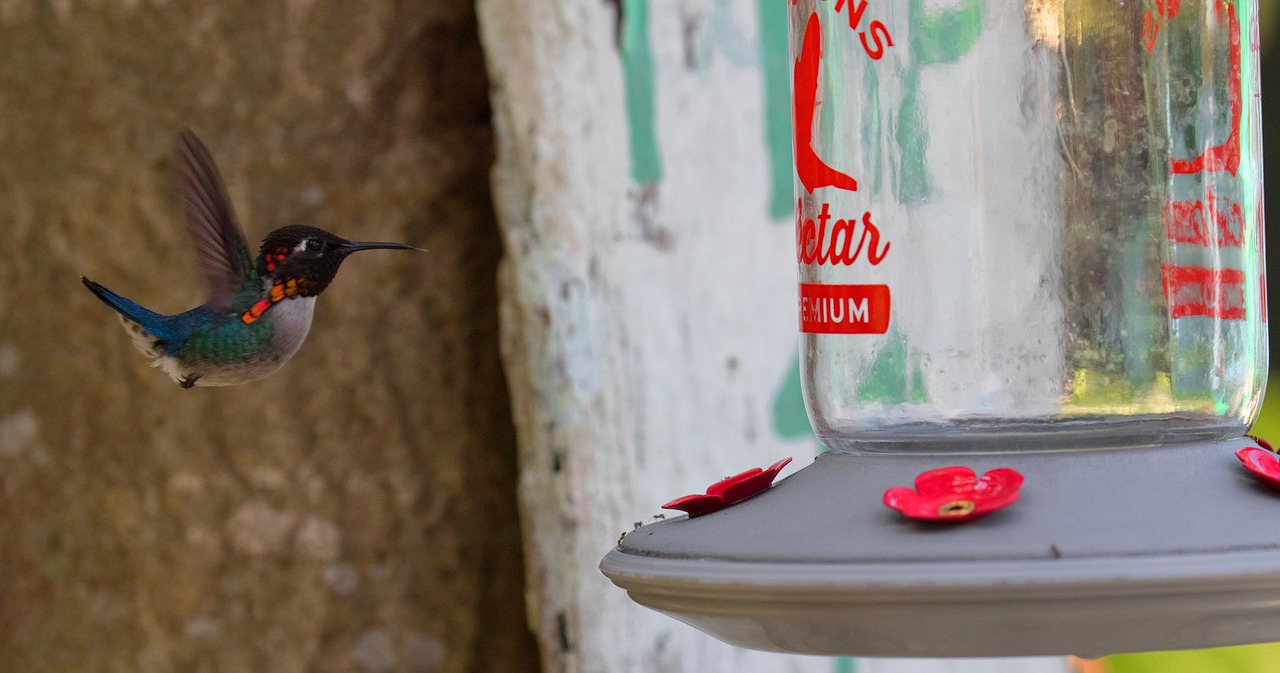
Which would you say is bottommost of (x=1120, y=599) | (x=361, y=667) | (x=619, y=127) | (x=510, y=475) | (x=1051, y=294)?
(x=361, y=667)

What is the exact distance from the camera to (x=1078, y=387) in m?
1.03

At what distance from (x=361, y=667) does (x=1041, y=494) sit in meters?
1.35

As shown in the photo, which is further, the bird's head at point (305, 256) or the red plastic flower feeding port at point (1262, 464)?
the bird's head at point (305, 256)

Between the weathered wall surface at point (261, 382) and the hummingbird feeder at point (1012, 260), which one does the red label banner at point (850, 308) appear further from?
the weathered wall surface at point (261, 382)

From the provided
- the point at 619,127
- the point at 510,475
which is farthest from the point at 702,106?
the point at 510,475

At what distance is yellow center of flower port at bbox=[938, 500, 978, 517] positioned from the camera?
0.74 metres

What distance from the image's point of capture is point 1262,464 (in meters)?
0.82

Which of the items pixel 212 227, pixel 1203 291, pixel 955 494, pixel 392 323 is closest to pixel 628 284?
pixel 392 323

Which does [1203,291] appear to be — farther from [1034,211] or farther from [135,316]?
[135,316]

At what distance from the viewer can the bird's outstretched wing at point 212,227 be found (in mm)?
1310

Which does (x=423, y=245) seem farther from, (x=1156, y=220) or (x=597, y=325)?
(x=1156, y=220)

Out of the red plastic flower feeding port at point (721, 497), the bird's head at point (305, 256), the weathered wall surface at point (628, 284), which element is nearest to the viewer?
the red plastic flower feeding port at point (721, 497)

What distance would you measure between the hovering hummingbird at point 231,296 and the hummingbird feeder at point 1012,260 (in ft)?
1.51

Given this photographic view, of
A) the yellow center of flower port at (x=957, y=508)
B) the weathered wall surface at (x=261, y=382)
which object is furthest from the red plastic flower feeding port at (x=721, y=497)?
the weathered wall surface at (x=261, y=382)
